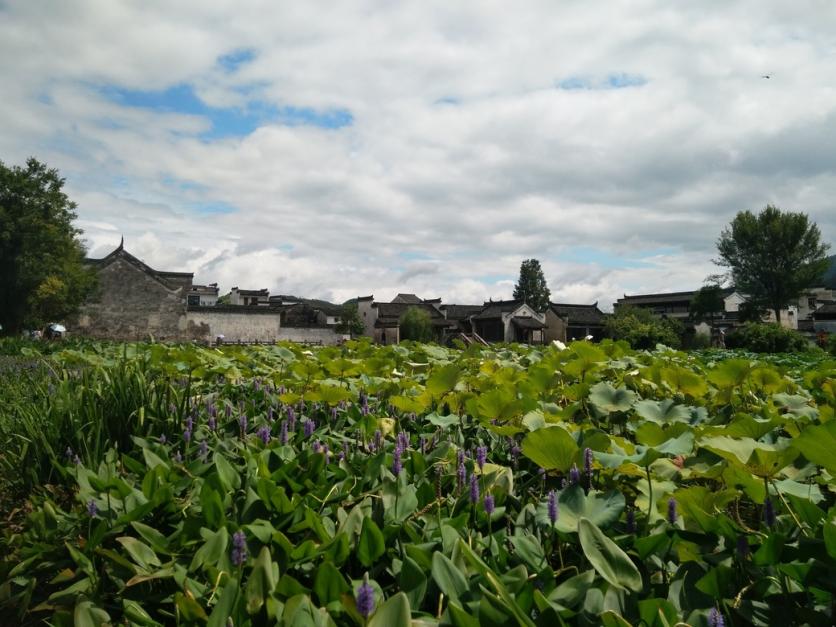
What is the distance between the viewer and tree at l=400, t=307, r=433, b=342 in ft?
149

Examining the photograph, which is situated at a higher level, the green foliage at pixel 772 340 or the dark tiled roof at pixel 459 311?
the dark tiled roof at pixel 459 311

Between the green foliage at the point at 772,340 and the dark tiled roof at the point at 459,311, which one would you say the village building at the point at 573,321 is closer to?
the dark tiled roof at the point at 459,311

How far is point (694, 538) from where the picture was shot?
984mm

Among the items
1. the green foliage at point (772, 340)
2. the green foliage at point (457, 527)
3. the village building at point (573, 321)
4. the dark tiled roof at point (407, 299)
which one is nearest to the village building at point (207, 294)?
the dark tiled roof at point (407, 299)

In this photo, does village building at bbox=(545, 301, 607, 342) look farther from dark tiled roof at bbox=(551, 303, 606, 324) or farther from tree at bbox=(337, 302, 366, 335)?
tree at bbox=(337, 302, 366, 335)

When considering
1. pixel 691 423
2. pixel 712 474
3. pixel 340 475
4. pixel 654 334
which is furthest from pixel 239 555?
pixel 654 334

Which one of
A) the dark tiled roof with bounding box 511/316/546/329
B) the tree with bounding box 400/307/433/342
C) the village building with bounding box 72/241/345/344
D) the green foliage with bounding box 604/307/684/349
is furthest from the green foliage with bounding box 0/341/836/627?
the dark tiled roof with bounding box 511/316/546/329

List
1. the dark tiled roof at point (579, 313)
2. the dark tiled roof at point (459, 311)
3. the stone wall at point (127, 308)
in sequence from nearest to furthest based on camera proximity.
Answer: the stone wall at point (127, 308), the dark tiled roof at point (579, 313), the dark tiled roof at point (459, 311)

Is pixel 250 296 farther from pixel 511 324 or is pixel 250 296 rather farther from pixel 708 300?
pixel 708 300

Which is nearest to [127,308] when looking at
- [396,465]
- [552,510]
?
[396,465]

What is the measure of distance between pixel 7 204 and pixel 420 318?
2778 cm

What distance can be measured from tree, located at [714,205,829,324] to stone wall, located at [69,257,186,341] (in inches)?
1577

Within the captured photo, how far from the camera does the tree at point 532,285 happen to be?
6394 cm

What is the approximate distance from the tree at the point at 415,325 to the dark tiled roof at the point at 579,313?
40.5 ft
